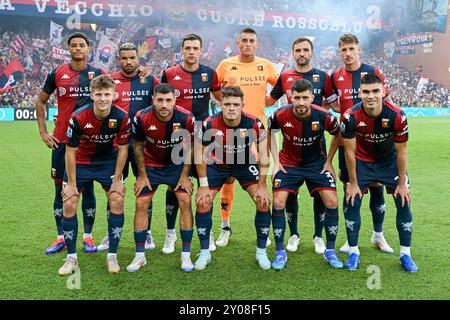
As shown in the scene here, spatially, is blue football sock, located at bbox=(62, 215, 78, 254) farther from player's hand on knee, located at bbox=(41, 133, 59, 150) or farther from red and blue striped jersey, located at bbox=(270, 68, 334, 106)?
red and blue striped jersey, located at bbox=(270, 68, 334, 106)

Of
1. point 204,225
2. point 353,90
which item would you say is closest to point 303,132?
point 353,90

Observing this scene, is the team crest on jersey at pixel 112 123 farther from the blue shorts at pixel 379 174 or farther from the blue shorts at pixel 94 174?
the blue shorts at pixel 379 174

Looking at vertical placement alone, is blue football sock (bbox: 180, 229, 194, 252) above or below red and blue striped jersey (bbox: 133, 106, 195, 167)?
below

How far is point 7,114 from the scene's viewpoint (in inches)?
893

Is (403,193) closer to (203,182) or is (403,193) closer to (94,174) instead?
(203,182)

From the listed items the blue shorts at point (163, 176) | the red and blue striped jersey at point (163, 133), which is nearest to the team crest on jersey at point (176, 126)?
the red and blue striped jersey at point (163, 133)

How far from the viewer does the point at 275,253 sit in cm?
470

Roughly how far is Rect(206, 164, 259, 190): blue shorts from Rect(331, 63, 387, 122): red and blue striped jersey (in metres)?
1.35

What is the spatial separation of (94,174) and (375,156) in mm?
2894

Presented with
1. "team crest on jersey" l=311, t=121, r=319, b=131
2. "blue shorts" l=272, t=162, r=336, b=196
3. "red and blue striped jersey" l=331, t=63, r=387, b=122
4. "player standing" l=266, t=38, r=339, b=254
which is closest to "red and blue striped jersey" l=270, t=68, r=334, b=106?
"player standing" l=266, t=38, r=339, b=254

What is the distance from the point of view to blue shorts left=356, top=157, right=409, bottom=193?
4.44m

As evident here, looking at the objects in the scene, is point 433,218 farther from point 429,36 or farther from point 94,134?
point 429,36

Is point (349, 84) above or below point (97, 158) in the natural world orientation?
above

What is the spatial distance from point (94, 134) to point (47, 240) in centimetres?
160
